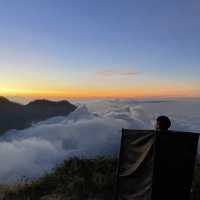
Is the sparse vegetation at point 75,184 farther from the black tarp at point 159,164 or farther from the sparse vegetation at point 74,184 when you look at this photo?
the black tarp at point 159,164

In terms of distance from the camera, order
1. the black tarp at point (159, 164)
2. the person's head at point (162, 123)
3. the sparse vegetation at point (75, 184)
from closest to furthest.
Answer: the black tarp at point (159, 164) → the person's head at point (162, 123) → the sparse vegetation at point (75, 184)

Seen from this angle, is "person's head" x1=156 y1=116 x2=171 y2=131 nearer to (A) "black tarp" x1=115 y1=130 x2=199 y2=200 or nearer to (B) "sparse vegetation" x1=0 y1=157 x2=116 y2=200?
(A) "black tarp" x1=115 y1=130 x2=199 y2=200

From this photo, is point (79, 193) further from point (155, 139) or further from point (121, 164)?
point (155, 139)

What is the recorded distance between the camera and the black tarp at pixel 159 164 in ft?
22.2

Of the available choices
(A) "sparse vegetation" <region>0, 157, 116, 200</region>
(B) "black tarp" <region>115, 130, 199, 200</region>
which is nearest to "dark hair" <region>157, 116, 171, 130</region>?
(B) "black tarp" <region>115, 130, 199, 200</region>

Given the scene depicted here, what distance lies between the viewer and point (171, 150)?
22.4ft

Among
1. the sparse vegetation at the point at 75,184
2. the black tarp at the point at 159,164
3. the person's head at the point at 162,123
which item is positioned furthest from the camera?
the sparse vegetation at the point at 75,184

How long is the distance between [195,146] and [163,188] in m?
0.90

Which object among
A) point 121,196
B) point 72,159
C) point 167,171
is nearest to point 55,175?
point 72,159

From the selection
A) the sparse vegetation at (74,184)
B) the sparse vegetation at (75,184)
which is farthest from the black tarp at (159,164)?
the sparse vegetation at (74,184)

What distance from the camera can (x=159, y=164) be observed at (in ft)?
22.3

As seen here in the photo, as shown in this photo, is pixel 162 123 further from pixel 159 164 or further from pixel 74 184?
pixel 74 184

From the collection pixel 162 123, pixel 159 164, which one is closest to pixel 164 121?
pixel 162 123

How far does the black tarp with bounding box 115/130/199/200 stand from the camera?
6777 mm
